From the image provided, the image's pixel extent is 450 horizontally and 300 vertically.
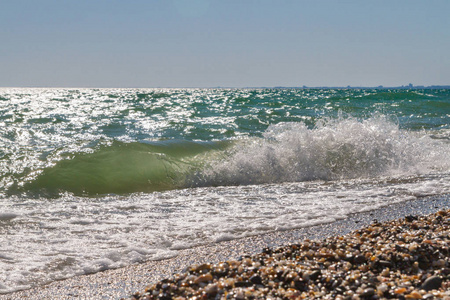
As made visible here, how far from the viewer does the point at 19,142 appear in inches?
389

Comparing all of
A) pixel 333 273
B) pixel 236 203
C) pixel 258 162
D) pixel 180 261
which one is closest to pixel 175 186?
pixel 258 162

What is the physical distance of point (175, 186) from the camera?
715 cm

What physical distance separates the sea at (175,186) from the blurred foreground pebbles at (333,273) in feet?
3.36

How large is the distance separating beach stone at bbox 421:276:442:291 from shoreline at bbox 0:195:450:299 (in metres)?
1.40

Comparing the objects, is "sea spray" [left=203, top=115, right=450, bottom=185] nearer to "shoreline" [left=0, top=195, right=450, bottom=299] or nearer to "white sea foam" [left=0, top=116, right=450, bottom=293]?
"white sea foam" [left=0, top=116, right=450, bottom=293]

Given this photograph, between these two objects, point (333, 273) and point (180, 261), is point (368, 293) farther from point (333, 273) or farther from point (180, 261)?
point (180, 261)

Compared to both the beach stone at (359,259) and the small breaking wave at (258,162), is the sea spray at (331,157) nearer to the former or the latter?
the small breaking wave at (258,162)

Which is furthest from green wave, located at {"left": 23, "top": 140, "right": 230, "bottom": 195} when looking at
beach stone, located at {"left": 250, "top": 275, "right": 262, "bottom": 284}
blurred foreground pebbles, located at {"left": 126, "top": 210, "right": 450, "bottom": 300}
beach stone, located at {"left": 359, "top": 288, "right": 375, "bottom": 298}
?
beach stone, located at {"left": 359, "top": 288, "right": 375, "bottom": 298}

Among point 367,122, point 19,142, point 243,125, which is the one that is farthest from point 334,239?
point 243,125

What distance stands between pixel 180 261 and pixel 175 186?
12.5 feet

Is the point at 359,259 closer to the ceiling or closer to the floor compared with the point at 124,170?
closer to the ceiling

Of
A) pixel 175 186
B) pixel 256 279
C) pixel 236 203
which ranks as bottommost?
pixel 175 186

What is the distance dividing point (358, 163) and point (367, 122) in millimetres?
1570

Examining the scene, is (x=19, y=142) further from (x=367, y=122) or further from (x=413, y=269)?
(x=413, y=269)
